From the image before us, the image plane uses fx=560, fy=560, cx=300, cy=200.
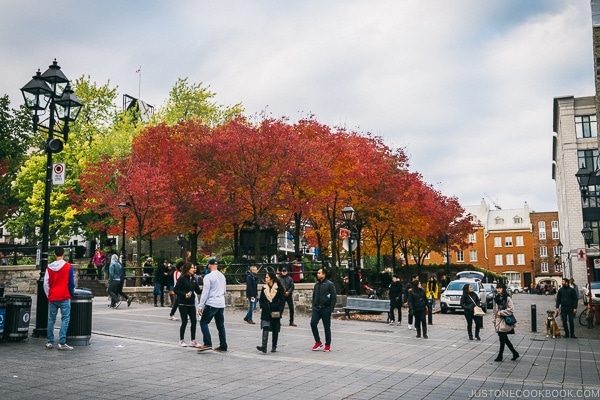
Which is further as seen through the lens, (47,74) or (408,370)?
(47,74)

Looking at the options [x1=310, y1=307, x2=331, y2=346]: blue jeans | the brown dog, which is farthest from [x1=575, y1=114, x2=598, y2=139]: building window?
[x1=310, y1=307, x2=331, y2=346]: blue jeans

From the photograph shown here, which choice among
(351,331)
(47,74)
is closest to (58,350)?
(47,74)

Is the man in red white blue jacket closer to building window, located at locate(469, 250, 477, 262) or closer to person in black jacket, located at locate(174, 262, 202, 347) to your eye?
person in black jacket, located at locate(174, 262, 202, 347)

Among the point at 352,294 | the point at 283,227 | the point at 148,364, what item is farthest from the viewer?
the point at 283,227

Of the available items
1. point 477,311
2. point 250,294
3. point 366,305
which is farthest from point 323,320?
Answer: point 366,305

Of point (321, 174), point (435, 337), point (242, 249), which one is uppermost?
point (321, 174)

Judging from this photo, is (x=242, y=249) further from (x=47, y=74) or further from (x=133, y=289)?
(x=47, y=74)

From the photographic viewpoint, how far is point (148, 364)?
9656mm

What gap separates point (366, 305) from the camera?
1994 centimetres

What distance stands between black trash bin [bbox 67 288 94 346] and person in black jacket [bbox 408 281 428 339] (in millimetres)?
8744

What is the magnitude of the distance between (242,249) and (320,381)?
18201 mm

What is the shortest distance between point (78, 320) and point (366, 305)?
11.2 metres

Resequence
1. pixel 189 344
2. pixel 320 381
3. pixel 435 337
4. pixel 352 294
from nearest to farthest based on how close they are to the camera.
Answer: pixel 320 381, pixel 189 344, pixel 435 337, pixel 352 294

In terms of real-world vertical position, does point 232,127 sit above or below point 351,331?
above
